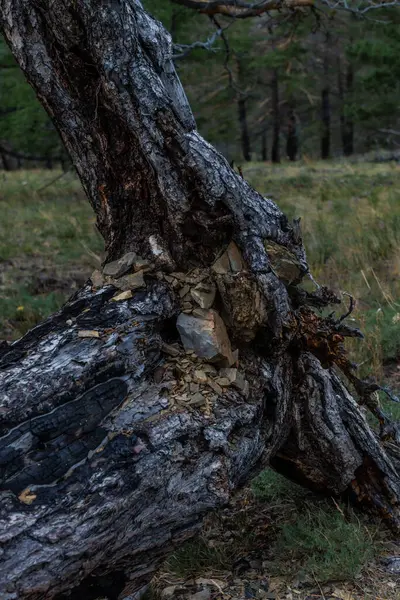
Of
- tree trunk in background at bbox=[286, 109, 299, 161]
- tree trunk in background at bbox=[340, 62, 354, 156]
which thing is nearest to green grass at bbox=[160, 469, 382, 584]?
tree trunk in background at bbox=[340, 62, 354, 156]

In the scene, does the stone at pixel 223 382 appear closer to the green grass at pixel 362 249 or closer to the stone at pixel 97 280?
the stone at pixel 97 280

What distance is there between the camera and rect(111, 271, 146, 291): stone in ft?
7.88

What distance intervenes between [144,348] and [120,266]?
0.37m

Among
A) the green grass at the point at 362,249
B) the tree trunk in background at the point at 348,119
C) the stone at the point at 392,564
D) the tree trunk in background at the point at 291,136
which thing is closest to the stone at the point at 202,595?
the stone at the point at 392,564

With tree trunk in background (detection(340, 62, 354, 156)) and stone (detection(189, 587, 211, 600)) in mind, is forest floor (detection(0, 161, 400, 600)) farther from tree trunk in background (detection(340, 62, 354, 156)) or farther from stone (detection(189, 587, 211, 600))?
tree trunk in background (detection(340, 62, 354, 156))

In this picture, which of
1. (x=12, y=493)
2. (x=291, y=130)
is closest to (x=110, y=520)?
(x=12, y=493)

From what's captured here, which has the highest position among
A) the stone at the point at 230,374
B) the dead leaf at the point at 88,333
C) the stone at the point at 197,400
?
the dead leaf at the point at 88,333

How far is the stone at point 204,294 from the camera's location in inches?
94.7

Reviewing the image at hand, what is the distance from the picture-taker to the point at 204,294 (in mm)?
2420

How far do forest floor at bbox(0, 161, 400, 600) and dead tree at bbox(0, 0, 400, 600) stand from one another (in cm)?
33

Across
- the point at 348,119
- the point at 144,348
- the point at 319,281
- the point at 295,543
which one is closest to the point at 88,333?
the point at 144,348

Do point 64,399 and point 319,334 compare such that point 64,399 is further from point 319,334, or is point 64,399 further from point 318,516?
point 318,516

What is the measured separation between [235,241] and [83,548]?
3.90 ft

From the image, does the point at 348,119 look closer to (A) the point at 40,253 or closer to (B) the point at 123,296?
(A) the point at 40,253
